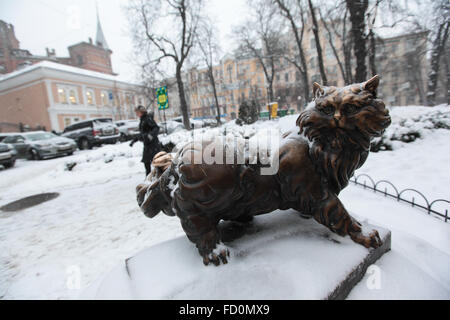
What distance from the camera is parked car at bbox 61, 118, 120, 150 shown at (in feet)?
48.4

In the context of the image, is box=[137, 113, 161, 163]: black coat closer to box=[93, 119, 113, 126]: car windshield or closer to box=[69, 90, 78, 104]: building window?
box=[93, 119, 113, 126]: car windshield

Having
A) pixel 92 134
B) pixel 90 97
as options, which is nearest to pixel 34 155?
pixel 92 134

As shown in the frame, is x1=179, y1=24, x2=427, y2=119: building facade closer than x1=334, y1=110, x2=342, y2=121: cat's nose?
No

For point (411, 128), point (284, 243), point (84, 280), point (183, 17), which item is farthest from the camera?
point (183, 17)

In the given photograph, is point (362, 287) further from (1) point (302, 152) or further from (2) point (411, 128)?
(2) point (411, 128)

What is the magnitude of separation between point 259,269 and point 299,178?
0.58 metres

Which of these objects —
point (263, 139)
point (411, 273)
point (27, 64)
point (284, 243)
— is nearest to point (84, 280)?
point (284, 243)

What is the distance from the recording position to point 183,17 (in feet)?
53.0

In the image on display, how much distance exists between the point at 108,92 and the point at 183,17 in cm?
2072

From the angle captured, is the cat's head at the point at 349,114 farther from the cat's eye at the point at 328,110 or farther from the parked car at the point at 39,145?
the parked car at the point at 39,145

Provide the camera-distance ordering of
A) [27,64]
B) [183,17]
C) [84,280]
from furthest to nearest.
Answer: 1. [27,64]
2. [183,17]
3. [84,280]

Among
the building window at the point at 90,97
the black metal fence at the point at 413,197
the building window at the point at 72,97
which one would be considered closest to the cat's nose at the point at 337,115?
the black metal fence at the point at 413,197

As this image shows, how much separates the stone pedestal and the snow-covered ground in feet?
0.71

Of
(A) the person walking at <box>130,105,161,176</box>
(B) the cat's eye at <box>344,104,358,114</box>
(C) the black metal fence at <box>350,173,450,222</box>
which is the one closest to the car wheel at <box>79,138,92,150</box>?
(A) the person walking at <box>130,105,161,176</box>
